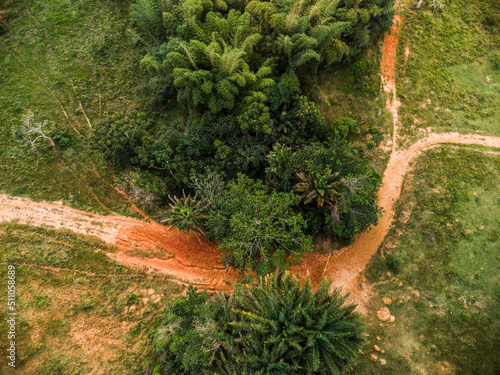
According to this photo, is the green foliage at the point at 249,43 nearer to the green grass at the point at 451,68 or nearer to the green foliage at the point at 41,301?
the green grass at the point at 451,68

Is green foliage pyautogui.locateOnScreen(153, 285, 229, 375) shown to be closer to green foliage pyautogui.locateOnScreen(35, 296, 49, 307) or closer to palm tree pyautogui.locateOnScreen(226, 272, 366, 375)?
palm tree pyautogui.locateOnScreen(226, 272, 366, 375)

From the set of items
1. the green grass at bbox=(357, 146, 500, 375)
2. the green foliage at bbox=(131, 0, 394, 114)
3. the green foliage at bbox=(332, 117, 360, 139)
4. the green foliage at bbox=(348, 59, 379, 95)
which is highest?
the green foliage at bbox=(131, 0, 394, 114)

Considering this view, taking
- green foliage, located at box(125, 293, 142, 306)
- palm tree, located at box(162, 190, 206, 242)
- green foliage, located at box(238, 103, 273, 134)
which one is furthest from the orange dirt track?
green foliage, located at box(238, 103, 273, 134)

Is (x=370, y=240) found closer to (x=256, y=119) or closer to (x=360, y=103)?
(x=360, y=103)

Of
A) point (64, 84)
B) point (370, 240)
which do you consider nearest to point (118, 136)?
point (64, 84)

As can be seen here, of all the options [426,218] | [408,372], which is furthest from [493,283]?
[408,372]

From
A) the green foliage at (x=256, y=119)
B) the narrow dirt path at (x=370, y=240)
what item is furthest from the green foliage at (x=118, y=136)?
the narrow dirt path at (x=370, y=240)
